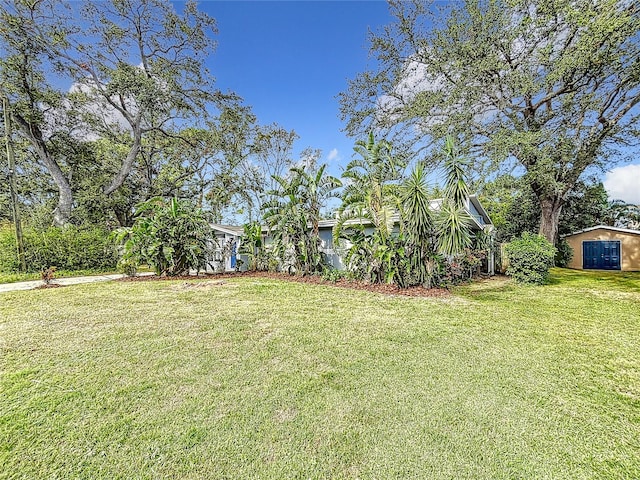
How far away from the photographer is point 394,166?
9.55m

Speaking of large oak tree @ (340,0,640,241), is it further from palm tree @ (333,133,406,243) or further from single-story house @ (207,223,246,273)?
single-story house @ (207,223,246,273)

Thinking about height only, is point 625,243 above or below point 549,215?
below

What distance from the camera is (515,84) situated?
1095 centimetres

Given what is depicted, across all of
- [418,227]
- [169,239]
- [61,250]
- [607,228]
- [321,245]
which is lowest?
[61,250]

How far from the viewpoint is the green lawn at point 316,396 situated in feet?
7.35

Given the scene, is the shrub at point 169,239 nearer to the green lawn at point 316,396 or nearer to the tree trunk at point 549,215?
the green lawn at point 316,396

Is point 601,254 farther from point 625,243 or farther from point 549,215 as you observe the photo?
A: point 549,215

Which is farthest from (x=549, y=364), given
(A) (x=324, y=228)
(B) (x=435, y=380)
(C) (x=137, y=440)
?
(A) (x=324, y=228)

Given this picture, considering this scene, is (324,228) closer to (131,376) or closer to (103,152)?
(131,376)

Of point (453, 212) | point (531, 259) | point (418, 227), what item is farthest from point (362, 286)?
point (531, 259)

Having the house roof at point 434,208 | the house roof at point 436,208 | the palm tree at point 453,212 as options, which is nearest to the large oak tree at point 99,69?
the house roof at point 434,208

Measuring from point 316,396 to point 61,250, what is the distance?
606 inches

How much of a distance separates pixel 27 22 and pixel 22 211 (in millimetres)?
10368

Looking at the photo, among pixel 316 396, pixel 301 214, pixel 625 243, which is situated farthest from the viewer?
pixel 625 243
